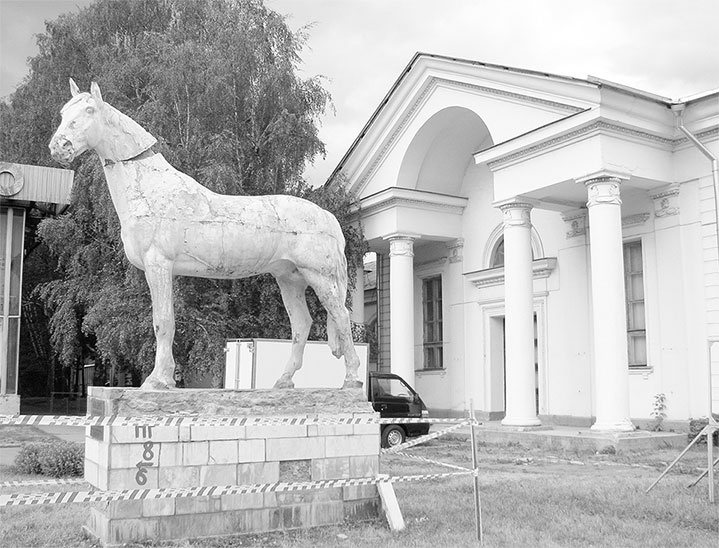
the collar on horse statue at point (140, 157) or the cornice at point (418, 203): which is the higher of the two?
the cornice at point (418, 203)

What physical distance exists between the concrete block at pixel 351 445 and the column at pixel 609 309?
8.39 metres

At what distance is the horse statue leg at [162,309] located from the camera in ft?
22.4

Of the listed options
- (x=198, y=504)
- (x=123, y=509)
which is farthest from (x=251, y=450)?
(x=123, y=509)

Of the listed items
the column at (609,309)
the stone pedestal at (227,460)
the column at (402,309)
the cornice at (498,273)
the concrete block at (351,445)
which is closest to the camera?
the stone pedestal at (227,460)

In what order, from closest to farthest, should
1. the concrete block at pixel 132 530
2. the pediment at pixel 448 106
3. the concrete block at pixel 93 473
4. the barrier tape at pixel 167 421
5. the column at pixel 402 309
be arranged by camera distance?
the barrier tape at pixel 167 421
the concrete block at pixel 132 530
the concrete block at pixel 93 473
the pediment at pixel 448 106
the column at pixel 402 309

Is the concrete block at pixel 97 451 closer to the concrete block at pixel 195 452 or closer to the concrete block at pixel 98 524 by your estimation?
the concrete block at pixel 98 524

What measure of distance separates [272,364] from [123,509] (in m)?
9.66

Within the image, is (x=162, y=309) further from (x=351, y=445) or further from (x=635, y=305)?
(x=635, y=305)

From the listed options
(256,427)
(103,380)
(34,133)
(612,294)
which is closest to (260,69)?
(34,133)

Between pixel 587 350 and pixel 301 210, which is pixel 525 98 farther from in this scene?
pixel 301 210

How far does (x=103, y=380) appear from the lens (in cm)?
3400

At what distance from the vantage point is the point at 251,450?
6891mm

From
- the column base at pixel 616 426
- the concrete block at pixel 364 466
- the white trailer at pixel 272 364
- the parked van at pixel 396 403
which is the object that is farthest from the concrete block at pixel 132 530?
the column base at pixel 616 426

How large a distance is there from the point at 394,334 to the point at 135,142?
14.2 m
